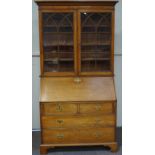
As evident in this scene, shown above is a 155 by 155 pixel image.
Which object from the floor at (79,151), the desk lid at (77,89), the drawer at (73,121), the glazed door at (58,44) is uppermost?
the glazed door at (58,44)

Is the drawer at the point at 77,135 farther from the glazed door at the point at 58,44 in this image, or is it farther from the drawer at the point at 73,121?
the glazed door at the point at 58,44

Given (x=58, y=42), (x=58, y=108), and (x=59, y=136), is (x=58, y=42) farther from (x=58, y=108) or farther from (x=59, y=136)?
(x=59, y=136)

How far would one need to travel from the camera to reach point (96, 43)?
2889mm

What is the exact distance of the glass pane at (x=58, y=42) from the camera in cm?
280

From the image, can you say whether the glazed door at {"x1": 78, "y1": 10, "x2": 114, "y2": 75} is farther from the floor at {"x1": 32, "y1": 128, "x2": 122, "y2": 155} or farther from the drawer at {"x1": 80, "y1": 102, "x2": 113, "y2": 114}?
the floor at {"x1": 32, "y1": 128, "x2": 122, "y2": 155}

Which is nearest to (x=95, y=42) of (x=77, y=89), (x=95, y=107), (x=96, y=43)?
(x=96, y=43)

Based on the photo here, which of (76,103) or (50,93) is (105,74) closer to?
(76,103)

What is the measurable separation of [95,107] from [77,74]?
429 millimetres

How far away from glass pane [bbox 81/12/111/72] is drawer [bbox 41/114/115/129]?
1.82ft

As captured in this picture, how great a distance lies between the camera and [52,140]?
9.17ft

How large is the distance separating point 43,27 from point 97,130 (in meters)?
1.31

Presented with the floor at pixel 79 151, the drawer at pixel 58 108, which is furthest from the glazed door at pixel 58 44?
the floor at pixel 79 151

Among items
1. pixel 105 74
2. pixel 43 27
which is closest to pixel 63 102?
pixel 105 74

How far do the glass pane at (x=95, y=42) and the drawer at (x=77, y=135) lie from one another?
702 millimetres
